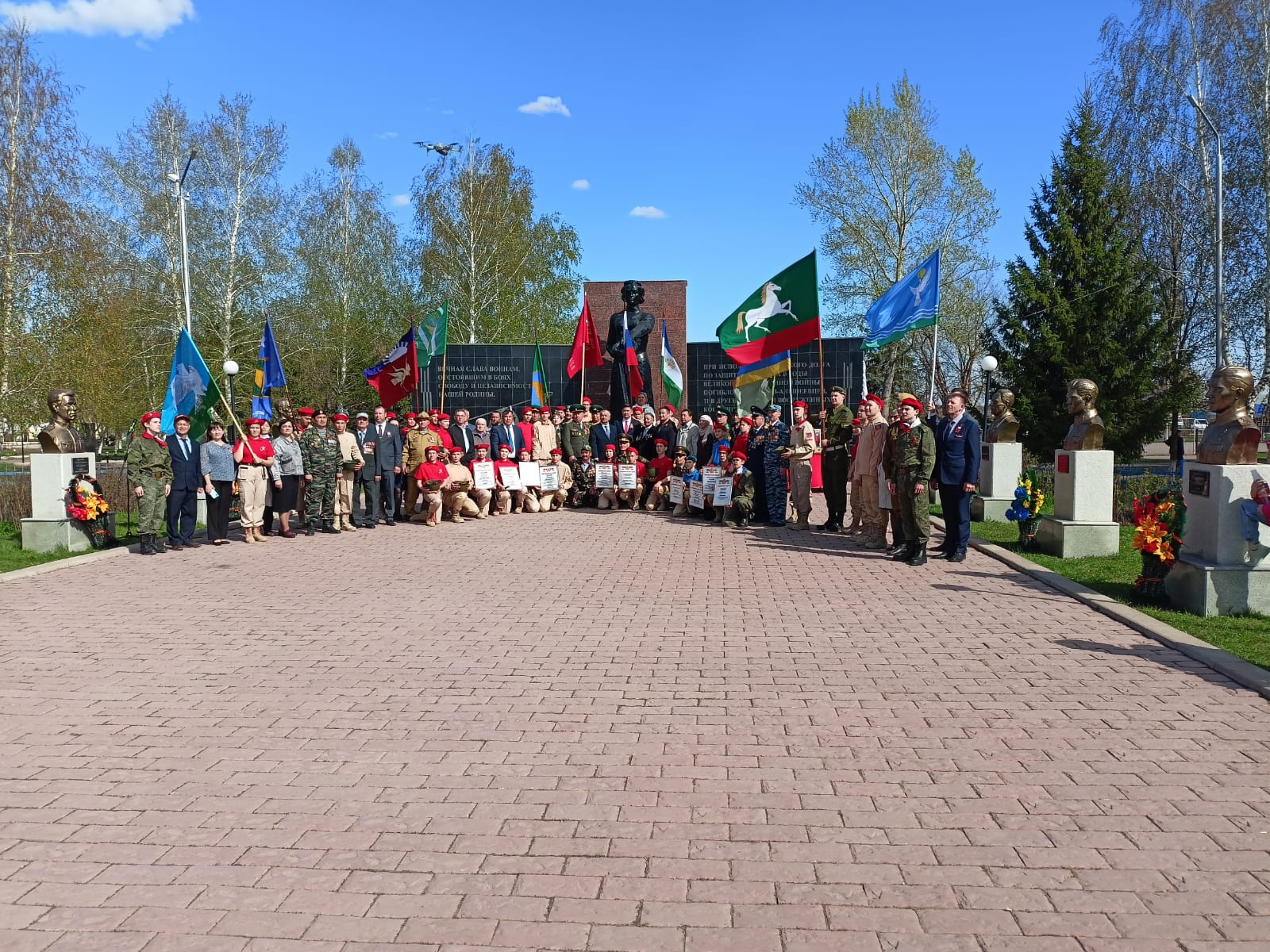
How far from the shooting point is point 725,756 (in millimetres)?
4711

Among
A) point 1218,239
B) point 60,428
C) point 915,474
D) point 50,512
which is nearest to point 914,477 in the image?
point 915,474

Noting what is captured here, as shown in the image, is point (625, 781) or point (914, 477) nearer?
point (625, 781)

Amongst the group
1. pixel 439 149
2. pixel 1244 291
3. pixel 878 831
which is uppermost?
pixel 439 149

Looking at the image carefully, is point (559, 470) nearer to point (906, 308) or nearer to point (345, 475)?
point (345, 475)

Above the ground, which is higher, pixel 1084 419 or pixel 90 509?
pixel 1084 419

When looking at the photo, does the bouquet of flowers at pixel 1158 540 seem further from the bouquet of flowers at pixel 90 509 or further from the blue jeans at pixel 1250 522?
the bouquet of flowers at pixel 90 509

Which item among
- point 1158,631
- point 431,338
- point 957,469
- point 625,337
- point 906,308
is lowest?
point 1158,631

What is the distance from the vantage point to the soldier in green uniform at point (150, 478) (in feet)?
39.6

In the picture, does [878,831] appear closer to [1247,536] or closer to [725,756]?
[725,756]

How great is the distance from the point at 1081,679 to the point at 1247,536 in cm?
275

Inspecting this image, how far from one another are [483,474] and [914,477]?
A: 25.6 feet

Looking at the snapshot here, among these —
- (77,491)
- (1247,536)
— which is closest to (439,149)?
(77,491)

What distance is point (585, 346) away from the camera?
18953 mm

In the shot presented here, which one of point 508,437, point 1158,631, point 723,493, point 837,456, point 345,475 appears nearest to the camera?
point 1158,631
